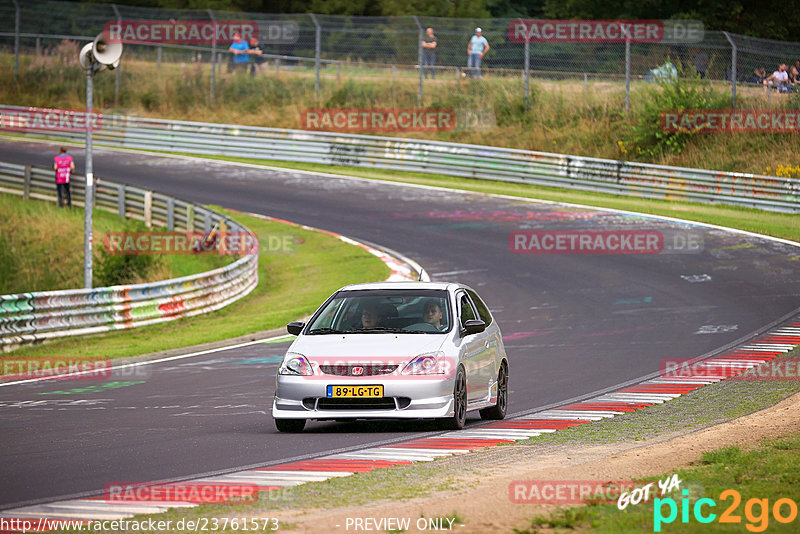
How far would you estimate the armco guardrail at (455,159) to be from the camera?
3212 centimetres

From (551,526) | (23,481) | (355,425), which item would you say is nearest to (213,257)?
(355,425)

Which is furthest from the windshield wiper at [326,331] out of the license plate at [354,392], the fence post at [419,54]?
the fence post at [419,54]

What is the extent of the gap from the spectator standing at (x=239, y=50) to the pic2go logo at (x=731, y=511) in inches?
1568

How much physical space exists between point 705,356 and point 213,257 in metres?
15.5

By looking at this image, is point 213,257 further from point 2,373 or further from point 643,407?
point 643,407

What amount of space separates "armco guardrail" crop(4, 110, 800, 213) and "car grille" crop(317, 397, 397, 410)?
74.8ft

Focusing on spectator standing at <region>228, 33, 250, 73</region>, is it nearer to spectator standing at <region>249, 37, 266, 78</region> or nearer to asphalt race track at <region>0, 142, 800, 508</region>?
spectator standing at <region>249, 37, 266, 78</region>

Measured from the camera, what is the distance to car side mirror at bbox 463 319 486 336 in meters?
11.4

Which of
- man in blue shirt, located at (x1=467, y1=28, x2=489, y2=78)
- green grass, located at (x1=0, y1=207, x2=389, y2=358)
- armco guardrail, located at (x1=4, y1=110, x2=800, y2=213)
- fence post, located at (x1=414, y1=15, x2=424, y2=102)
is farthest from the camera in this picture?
fence post, located at (x1=414, y1=15, x2=424, y2=102)

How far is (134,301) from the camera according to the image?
2094cm

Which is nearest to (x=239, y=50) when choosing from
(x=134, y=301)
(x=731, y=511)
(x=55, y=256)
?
(x=55, y=256)

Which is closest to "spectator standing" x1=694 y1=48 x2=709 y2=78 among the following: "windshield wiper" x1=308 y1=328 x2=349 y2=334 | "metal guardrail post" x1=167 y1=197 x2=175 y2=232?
"metal guardrail post" x1=167 y1=197 x2=175 y2=232

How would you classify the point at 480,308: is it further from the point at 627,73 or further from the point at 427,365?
the point at 627,73

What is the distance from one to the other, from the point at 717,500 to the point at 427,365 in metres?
4.05
